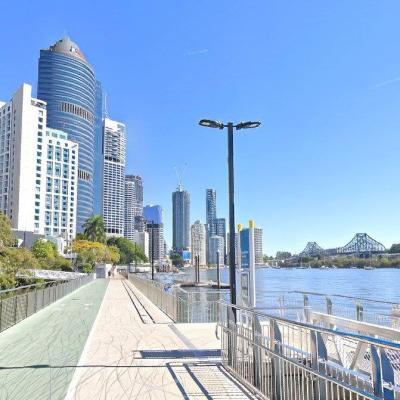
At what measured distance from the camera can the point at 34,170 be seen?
147000 mm

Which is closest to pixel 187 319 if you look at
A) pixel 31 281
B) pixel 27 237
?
pixel 31 281

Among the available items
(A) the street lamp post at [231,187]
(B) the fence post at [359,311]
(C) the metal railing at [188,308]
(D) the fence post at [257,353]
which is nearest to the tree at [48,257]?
(C) the metal railing at [188,308]

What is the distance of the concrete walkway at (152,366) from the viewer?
21.2 feet

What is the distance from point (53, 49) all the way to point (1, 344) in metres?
196

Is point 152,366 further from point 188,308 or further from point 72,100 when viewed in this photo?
point 72,100

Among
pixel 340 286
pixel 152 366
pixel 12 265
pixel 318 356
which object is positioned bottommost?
pixel 340 286

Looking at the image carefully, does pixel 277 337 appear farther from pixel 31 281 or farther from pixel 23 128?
pixel 23 128

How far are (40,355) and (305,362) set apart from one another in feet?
17.4

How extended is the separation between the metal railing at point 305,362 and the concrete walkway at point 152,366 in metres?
0.40

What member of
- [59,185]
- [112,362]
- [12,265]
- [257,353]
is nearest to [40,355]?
[112,362]

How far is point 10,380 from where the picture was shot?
702cm

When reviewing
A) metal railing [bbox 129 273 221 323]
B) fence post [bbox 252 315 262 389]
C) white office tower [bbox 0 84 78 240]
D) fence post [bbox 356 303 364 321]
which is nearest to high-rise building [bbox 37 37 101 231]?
white office tower [bbox 0 84 78 240]

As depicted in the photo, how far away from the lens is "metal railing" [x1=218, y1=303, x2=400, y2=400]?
3969mm

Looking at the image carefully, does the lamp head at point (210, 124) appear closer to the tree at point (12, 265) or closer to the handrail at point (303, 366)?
the handrail at point (303, 366)
